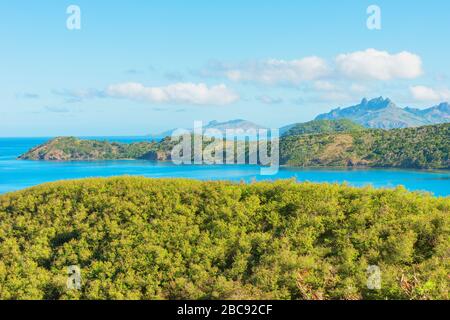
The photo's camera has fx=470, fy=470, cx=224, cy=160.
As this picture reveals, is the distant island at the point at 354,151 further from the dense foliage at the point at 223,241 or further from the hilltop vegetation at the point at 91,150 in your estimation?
the dense foliage at the point at 223,241

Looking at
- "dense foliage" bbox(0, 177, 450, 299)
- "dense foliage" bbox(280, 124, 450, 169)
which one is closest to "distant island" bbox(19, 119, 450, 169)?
"dense foliage" bbox(280, 124, 450, 169)

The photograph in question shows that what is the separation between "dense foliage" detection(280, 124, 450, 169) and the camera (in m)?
88.0

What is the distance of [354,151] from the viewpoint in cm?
9950

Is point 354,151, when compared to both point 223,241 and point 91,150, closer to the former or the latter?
point 91,150

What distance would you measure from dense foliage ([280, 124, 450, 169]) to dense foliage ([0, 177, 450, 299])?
79.7 m

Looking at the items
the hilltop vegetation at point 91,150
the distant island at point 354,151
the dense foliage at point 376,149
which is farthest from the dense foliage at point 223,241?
the hilltop vegetation at point 91,150

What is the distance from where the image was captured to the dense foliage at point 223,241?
349 inches

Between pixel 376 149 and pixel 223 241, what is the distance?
9374 cm

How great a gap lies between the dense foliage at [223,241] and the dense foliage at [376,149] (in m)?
79.7

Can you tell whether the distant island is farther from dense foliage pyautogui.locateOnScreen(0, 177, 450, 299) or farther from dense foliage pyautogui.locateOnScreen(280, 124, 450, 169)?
dense foliage pyautogui.locateOnScreen(0, 177, 450, 299)
